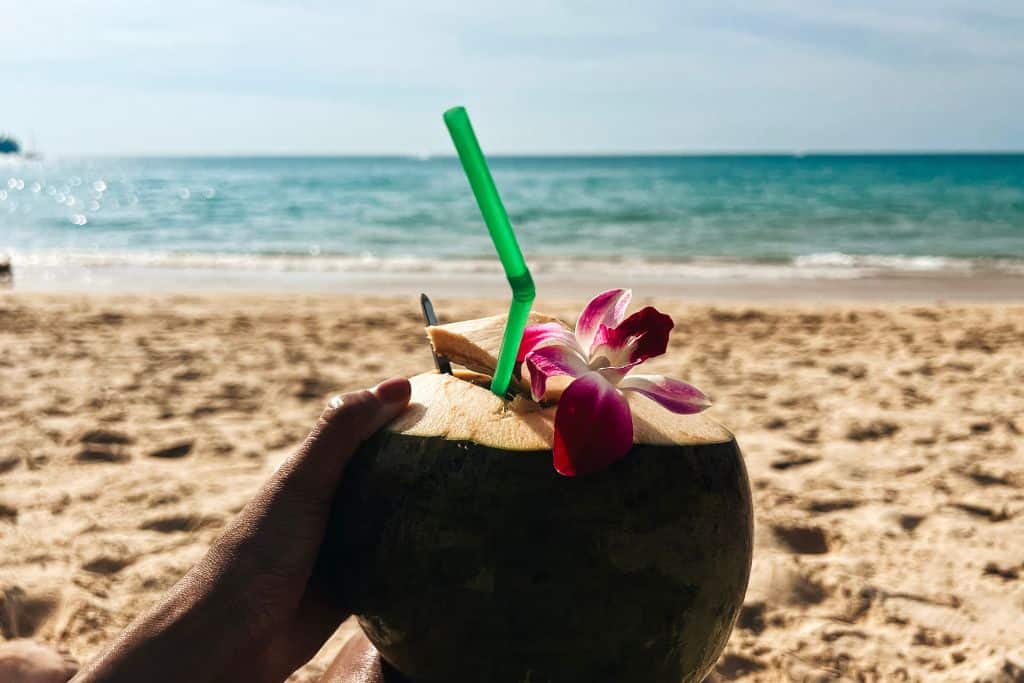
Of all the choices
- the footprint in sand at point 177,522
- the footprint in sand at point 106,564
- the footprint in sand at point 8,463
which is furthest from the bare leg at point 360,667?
the footprint in sand at point 8,463

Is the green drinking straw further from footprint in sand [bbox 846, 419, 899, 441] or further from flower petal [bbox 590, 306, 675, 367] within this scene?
footprint in sand [bbox 846, 419, 899, 441]

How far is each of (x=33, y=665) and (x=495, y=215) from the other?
4.14 ft

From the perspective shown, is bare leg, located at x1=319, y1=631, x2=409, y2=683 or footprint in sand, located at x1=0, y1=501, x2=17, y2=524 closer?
bare leg, located at x1=319, y1=631, x2=409, y2=683

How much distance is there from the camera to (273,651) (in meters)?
1.47

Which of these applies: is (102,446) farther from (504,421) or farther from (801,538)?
(504,421)

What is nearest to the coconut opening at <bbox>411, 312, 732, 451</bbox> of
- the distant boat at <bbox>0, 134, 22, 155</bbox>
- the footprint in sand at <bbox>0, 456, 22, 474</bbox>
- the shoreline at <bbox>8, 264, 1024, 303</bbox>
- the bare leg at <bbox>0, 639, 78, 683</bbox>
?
the bare leg at <bbox>0, 639, 78, 683</bbox>

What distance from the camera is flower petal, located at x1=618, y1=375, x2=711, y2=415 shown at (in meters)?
1.33

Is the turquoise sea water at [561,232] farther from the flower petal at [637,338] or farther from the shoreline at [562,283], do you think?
the flower petal at [637,338]

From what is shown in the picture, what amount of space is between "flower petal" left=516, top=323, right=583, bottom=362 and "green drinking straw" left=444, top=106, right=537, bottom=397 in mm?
45

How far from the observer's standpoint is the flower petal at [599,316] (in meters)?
1.34

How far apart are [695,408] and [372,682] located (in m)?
A: 0.76

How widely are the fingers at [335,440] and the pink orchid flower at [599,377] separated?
24 cm

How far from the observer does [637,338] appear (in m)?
1.30

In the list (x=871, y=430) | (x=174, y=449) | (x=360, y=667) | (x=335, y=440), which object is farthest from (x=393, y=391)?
(x=871, y=430)
